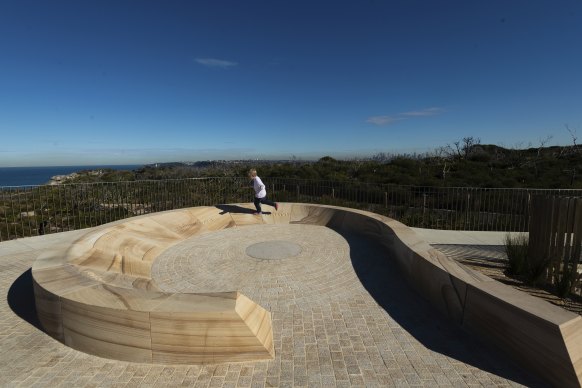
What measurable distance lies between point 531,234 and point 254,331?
17.9 feet

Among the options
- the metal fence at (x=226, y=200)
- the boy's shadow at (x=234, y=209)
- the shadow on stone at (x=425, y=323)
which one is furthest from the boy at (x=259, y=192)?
the shadow on stone at (x=425, y=323)

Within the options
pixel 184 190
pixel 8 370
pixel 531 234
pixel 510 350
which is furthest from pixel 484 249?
pixel 184 190

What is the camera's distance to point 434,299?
455 centimetres

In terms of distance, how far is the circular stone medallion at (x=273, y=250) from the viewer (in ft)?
22.8

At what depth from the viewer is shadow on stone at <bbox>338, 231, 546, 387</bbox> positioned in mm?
3212

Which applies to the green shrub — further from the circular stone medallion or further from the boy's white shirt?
the boy's white shirt

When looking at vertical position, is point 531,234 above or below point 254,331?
above

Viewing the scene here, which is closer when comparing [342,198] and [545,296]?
[545,296]

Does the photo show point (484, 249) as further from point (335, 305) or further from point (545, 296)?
point (335, 305)

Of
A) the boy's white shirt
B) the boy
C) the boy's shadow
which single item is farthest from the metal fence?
the boy's white shirt

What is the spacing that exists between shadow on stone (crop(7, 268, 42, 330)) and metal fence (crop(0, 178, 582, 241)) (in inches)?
192

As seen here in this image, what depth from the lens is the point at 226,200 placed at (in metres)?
15.1

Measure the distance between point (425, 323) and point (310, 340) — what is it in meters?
1.65

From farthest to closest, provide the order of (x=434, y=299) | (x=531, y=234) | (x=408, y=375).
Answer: (x=531, y=234)
(x=434, y=299)
(x=408, y=375)
